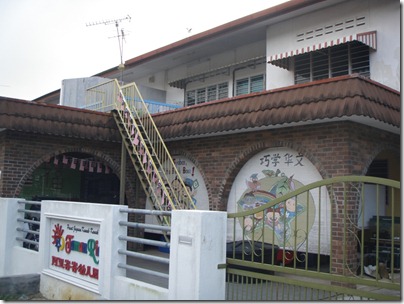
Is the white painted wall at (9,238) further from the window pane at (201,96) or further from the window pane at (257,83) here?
the window pane at (201,96)

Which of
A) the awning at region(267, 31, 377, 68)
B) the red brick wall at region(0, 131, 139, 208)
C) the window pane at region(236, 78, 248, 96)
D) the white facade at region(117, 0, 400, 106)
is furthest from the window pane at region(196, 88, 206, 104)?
the red brick wall at region(0, 131, 139, 208)

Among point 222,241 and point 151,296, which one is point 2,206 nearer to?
point 151,296

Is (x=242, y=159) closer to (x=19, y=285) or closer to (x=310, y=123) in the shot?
(x=310, y=123)

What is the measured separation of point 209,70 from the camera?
14883mm

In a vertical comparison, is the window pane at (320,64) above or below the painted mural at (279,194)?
above

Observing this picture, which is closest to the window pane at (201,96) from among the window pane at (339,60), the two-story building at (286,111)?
the two-story building at (286,111)

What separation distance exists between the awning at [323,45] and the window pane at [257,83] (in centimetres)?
145

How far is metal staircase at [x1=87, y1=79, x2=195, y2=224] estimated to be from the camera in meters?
10.3

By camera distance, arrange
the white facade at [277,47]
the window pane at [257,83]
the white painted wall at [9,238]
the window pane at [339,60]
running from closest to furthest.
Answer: the white painted wall at [9,238], the white facade at [277,47], the window pane at [339,60], the window pane at [257,83]

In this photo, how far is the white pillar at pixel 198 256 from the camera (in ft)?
17.0

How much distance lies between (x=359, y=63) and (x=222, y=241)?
23.2 ft

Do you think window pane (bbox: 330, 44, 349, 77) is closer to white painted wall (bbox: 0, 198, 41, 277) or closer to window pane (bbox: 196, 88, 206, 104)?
window pane (bbox: 196, 88, 206, 104)

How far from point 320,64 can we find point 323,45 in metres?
0.68

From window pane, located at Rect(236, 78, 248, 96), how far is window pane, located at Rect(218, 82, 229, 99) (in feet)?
1.45
